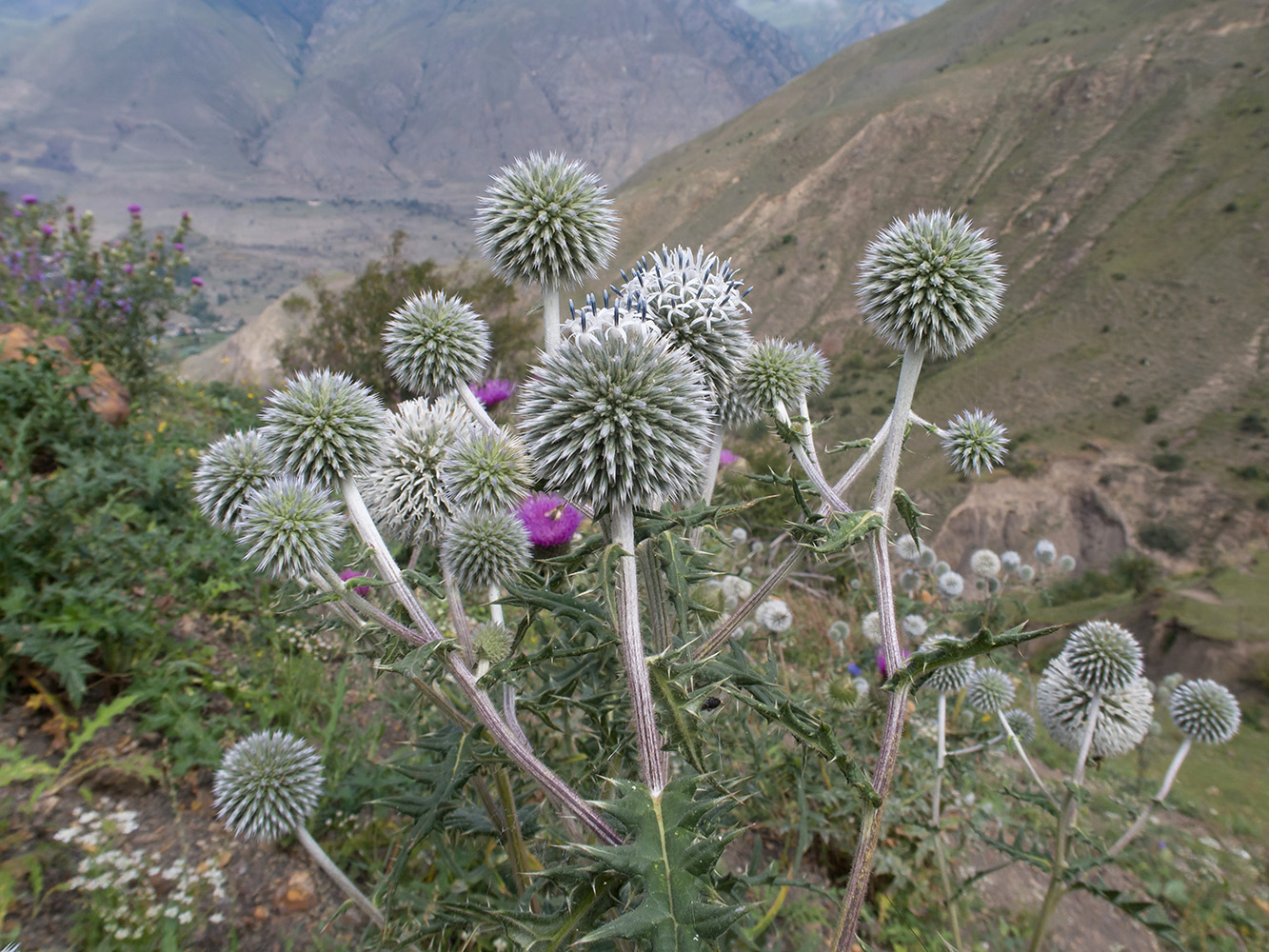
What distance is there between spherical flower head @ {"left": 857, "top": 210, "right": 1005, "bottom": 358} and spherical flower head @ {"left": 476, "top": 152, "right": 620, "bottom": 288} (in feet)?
3.46

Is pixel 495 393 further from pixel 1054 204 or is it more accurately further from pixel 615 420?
pixel 1054 204

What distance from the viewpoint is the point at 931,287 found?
2475mm

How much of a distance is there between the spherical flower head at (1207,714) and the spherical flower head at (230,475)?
5.35 metres

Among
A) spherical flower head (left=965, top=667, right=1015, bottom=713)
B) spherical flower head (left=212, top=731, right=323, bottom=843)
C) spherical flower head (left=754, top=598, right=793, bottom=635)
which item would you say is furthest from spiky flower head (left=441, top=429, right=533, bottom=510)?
spherical flower head (left=965, top=667, right=1015, bottom=713)

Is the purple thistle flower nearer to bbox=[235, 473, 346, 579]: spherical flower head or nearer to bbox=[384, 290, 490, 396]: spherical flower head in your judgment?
bbox=[384, 290, 490, 396]: spherical flower head

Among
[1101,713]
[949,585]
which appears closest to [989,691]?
[1101,713]

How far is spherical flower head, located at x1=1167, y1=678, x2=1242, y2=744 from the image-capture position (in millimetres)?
3945

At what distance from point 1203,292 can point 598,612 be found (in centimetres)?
5423

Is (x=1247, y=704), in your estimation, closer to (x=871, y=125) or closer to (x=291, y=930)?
(x=291, y=930)

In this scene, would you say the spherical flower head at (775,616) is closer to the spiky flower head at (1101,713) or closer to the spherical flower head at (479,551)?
the spiky flower head at (1101,713)

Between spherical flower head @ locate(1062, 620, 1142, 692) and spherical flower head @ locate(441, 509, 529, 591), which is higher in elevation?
spherical flower head @ locate(1062, 620, 1142, 692)

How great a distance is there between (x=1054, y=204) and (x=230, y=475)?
6860 centimetres

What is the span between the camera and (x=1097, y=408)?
38.2m

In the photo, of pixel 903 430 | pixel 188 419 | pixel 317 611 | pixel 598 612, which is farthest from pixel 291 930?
pixel 188 419
